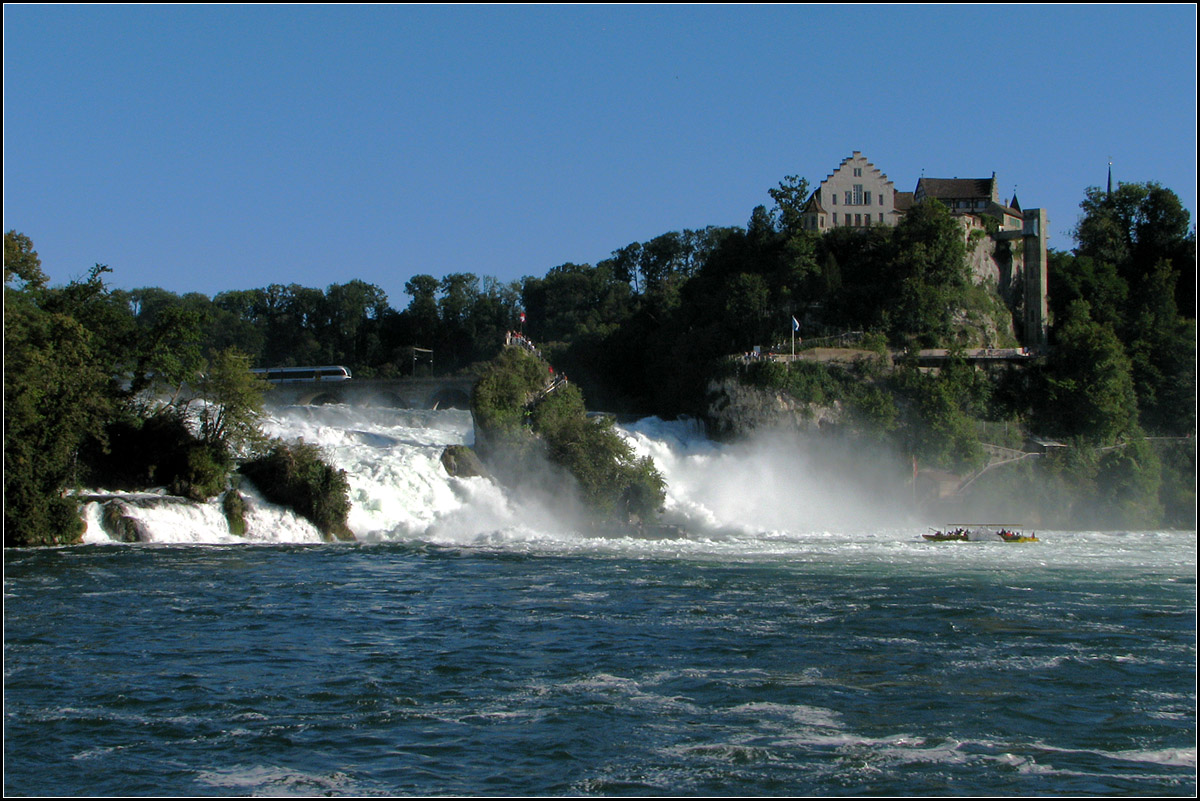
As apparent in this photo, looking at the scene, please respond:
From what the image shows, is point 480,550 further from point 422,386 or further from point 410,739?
point 422,386

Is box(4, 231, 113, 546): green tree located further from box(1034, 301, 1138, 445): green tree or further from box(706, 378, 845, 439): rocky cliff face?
box(1034, 301, 1138, 445): green tree

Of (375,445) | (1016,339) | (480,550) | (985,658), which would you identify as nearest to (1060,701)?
(985,658)

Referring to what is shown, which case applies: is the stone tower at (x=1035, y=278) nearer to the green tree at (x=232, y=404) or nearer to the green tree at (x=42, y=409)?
the green tree at (x=232, y=404)

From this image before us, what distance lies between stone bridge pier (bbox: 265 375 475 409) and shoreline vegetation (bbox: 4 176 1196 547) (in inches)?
250

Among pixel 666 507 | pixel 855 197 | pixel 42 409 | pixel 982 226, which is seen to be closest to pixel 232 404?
pixel 42 409

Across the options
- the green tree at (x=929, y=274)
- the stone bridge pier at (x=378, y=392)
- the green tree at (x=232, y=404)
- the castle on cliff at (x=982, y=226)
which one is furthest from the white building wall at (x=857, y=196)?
the green tree at (x=232, y=404)

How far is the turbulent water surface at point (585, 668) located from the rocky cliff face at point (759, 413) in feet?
53.8

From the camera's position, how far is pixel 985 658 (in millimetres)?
19953

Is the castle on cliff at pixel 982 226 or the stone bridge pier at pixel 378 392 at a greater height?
the castle on cliff at pixel 982 226

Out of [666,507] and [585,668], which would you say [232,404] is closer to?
[666,507]

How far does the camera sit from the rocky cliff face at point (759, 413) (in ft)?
171

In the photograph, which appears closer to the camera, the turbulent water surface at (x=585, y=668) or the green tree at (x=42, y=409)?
the turbulent water surface at (x=585, y=668)

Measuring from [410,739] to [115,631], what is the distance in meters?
9.06

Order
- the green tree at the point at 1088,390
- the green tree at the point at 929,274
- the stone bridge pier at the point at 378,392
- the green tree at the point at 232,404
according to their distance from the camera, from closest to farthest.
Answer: the green tree at the point at 232,404, the green tree at the point at 1088,390, the green tree at the point at 929,274, the stone bridge pier at the point at 378,392
